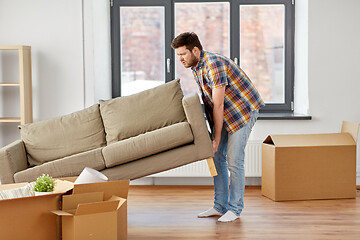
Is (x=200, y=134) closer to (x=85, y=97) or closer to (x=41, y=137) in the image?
(x=41, y=137)

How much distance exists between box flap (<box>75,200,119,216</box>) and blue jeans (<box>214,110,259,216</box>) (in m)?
1.15

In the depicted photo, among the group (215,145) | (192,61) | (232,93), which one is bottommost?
(215,145)

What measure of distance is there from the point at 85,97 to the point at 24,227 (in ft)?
8.29

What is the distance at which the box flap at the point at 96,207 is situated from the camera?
9.13ft

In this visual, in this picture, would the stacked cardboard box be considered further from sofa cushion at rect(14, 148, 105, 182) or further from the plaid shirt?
the plaid shirt

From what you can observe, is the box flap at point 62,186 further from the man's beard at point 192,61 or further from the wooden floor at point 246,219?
the man's beard at point 192,61

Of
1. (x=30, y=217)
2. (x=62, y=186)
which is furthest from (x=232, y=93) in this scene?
(x=30, y=217)

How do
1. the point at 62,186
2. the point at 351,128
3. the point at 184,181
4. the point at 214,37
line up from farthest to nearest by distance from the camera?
the point at 214,37
the point at 184,181
the point at 351,128
the point at 62,186

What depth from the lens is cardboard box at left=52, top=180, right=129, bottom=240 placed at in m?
2.79

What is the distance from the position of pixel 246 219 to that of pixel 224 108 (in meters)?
0.79

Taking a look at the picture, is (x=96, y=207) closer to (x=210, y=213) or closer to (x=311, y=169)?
(x=210, y=213)

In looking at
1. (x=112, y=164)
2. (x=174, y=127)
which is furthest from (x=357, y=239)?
(x=112, y=164)

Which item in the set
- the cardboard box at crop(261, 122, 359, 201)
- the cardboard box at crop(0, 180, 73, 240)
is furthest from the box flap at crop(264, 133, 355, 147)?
the cardboard box at crop(0, 180, 73, 240)

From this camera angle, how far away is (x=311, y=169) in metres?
→ 4.52
